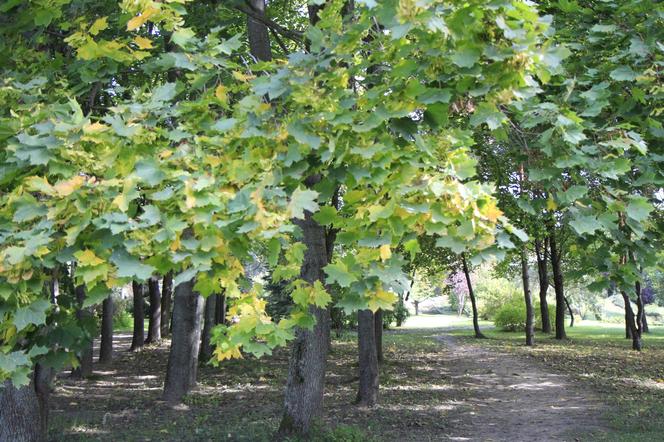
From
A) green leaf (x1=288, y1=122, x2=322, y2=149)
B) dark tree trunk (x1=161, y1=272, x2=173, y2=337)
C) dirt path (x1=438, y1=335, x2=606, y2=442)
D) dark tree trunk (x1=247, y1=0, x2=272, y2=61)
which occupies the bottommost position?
dirt path (x1=438, y1=335, x2=606, y2=442)

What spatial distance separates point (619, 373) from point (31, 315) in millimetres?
14112

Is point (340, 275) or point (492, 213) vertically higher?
point (492, 213)

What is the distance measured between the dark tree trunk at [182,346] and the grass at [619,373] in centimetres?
680

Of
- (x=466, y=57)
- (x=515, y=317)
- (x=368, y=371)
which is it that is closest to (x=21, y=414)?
(x=368, y=371)

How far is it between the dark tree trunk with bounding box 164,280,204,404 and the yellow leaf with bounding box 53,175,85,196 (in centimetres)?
790

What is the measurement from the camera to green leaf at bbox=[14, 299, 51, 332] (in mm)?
2412

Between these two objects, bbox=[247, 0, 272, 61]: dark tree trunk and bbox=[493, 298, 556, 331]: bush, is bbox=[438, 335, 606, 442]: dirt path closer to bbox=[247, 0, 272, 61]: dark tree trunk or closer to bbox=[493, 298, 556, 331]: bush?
bbox=[247, 0, 272, 61]: dark tree trunk

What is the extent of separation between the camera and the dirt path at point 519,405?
27.9ft

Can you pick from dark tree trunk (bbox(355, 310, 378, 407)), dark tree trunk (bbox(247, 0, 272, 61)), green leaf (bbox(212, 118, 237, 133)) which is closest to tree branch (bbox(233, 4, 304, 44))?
dark tree trunk (bbox(247, 0, 272, 61))

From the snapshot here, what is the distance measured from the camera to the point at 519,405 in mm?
10516

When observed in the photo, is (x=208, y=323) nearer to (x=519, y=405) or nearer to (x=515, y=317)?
(x=519, y=405)

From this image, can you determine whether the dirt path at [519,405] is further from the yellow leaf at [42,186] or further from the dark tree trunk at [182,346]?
the yellow leaf at [42,186]

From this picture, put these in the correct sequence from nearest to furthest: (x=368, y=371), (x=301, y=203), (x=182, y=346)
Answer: (x=301, y=203)
(x=368, y=371)
(x=182, y=346)

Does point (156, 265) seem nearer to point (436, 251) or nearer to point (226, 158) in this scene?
point (226, 158)
